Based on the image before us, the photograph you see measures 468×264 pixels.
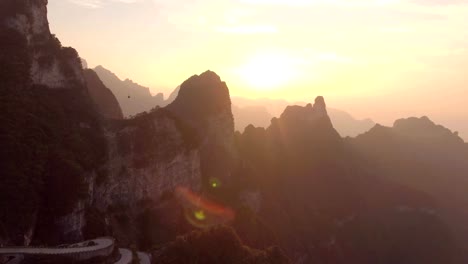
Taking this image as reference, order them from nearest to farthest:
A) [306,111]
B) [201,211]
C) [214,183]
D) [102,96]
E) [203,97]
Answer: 1. [201,211]
2. [214,183]
3. [203,97]
4. [102,96]
5. [306,111]

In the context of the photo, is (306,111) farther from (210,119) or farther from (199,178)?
(199,178)

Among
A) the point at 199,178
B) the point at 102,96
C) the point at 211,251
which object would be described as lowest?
the point at 211,251

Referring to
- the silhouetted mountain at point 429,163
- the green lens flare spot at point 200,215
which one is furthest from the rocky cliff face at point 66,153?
the silhouetted mountain at point 429,163

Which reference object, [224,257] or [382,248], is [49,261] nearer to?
[224,257]

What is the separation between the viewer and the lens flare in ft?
241

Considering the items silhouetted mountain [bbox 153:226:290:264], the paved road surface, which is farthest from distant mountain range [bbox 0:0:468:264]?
the paved road surface

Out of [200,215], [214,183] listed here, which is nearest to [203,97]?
[214,183]

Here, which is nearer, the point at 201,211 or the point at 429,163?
the point at 201,211

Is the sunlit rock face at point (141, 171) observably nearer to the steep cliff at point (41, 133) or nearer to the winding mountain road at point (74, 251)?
the steep cliff at point (41, 133)

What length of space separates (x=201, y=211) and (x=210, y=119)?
1720 centimetres

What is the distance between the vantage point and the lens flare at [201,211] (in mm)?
73500

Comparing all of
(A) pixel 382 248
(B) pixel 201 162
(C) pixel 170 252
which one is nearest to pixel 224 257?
(C) pixel 170 252

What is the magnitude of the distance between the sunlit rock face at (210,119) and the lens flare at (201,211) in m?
Answer: 5.29

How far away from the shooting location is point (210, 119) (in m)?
87.2
